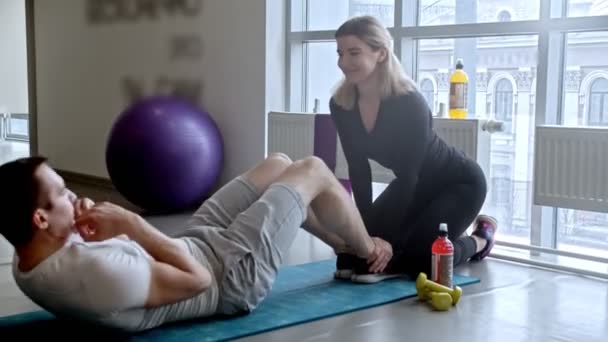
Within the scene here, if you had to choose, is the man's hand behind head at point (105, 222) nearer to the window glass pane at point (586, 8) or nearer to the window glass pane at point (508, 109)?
the window glass pane at point (508, 109)

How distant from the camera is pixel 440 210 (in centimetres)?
289

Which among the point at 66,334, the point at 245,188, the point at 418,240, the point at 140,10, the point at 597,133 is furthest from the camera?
the point at 140,10

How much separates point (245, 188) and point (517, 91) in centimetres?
184

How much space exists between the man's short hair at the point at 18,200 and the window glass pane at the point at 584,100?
2520 mm

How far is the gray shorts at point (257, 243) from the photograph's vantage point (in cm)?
220

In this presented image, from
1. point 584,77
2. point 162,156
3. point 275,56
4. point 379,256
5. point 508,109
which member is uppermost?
point 275,56

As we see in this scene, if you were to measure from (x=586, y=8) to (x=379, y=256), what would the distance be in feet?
5.35

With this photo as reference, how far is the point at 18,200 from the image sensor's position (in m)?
1.86

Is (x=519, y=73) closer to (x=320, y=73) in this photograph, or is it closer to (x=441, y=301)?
(x=320, y=73)

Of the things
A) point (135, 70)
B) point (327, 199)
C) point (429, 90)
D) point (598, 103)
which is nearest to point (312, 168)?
point (327, 199)

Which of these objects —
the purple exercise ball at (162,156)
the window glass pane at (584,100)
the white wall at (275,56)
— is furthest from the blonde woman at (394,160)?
the white wall at (275,56)

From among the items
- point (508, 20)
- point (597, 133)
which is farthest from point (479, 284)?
point (508, 20)

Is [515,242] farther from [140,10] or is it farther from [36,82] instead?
[36,82]

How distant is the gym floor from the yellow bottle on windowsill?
3.18ft
